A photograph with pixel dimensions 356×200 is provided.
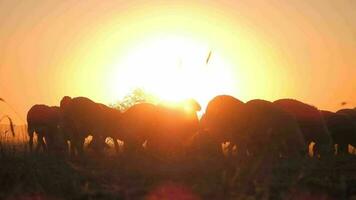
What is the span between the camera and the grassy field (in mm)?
7633

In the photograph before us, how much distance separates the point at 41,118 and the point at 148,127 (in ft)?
16.3

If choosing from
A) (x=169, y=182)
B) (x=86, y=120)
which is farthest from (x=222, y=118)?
(x=169, y=182)

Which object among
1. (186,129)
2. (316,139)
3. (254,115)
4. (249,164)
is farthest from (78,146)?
(249,164)

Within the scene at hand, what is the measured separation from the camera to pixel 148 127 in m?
20.6

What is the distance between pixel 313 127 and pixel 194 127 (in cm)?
515

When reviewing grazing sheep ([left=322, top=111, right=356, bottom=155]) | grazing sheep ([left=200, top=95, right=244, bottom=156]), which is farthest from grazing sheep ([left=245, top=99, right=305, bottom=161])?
grazing sheep ([left=322, top=111, right=356, bottom=155])

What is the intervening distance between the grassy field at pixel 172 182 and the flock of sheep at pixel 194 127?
4.95 m

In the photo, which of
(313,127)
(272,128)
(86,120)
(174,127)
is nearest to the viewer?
(272,128)

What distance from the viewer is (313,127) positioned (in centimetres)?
1773

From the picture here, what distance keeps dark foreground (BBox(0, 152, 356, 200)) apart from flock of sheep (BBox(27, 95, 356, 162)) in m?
5.12

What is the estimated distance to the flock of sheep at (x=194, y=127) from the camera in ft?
51.5

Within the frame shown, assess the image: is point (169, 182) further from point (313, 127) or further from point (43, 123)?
point (43, 123)

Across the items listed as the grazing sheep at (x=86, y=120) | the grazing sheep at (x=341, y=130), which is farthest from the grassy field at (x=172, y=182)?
the grazing sheep at (x=341, y=130)

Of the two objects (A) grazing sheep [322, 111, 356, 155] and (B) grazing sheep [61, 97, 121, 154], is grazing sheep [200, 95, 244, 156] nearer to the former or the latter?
(B) grazing sheep [61, 97, 121, 154]
